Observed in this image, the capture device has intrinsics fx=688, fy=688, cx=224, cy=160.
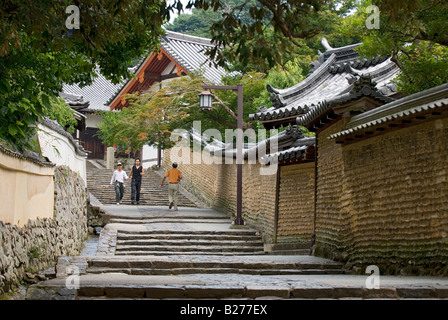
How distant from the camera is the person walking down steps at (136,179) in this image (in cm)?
2592

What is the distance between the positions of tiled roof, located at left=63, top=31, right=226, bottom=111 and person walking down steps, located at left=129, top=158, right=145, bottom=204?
325cm

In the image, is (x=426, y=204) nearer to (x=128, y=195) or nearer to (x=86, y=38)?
(x=86, y=38)

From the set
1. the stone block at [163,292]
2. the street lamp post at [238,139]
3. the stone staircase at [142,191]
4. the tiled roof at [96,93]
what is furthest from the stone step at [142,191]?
the stone block at [163,292]

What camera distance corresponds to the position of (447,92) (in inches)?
386

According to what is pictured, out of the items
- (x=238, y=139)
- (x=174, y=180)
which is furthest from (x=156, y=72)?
(x=238, y=139)

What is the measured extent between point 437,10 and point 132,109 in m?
17.5

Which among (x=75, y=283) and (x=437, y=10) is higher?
(x=437, y=10)

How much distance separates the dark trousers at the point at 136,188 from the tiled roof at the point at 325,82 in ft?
25.9

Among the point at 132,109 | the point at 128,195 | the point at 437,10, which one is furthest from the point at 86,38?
the point at 128,195

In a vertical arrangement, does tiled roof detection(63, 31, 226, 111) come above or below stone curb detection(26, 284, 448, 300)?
above

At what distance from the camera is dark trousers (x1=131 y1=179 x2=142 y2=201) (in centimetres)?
2634

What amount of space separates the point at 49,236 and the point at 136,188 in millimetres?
14255

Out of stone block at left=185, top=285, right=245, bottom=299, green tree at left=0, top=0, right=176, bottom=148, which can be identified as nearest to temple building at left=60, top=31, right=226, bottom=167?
green tree at left=0, top=0, right=176, bottom=148

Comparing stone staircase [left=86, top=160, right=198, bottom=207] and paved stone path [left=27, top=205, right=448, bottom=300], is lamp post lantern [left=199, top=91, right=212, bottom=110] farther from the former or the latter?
stone staircase [left=86, top=160, right=198, bottom=207]
